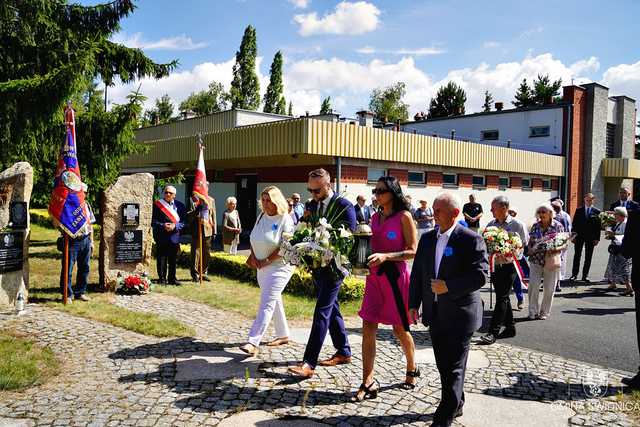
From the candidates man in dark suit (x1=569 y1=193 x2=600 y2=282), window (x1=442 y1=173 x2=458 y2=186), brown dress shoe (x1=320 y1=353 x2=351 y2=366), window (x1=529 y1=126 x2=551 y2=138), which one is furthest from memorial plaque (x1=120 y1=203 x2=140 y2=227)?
window (x1=529 y1=126 x2=551 y2=138)

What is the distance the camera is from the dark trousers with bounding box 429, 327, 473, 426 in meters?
4.07

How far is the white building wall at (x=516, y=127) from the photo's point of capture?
29.4m

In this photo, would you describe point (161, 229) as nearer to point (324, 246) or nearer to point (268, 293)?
point (268, 293)

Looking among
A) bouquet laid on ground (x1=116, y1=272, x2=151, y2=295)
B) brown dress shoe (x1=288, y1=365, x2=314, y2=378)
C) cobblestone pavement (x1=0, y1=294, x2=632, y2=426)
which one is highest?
bouquet laid on ground (x1=116, y1=272, x2=151, y2=295)

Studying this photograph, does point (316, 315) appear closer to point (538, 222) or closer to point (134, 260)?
point (538, 222)

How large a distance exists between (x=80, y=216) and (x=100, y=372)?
13.5ft

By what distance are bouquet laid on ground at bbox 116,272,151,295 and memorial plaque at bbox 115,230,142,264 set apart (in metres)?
0.49

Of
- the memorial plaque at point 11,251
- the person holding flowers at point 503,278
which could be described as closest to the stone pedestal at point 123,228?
the memorial plaque at point 11,251

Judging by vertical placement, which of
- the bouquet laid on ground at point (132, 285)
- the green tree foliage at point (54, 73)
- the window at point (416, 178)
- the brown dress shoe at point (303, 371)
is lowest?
the brown dress shoe at point (303, 371)

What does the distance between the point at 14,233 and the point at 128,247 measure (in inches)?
89.6

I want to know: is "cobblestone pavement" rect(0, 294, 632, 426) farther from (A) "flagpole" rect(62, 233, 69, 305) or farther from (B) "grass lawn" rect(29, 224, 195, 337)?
(A) "flagpole" rect(62, 233, 69, 305)

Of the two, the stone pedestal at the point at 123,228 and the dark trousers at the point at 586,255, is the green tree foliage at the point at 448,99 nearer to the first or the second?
the dark trousers at the point at 586,255

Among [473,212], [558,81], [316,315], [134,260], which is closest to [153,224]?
[134,260]

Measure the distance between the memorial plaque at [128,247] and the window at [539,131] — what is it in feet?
86.5
